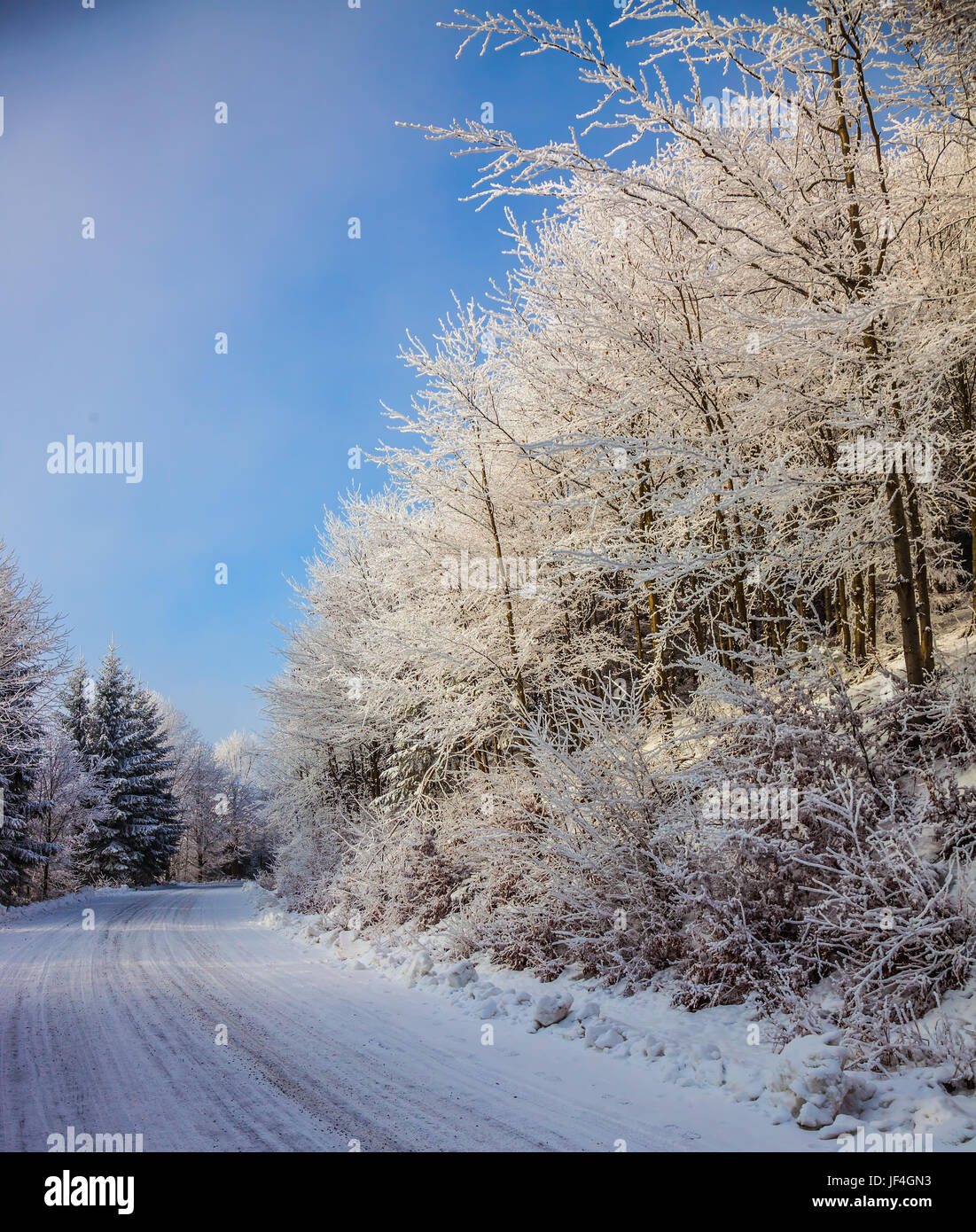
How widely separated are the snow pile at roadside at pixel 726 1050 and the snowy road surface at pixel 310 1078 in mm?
160

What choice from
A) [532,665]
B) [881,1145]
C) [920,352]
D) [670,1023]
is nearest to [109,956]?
[532,665]

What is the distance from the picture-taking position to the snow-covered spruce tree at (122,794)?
30.7 m

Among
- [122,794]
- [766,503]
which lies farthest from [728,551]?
[122,794]

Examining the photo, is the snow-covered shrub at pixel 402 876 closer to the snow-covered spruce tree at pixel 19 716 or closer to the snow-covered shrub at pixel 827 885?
the snow-covered shrub at pixel 827 885

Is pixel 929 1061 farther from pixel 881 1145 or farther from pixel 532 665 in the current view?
pixel 532 665

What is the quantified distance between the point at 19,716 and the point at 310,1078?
54.5 feet

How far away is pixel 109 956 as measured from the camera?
10078mm

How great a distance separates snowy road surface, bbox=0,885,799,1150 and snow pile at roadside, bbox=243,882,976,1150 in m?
0.16

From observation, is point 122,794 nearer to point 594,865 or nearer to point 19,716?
point 19,716

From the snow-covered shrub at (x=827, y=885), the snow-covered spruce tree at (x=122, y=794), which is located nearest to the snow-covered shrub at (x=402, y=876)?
the snow-covered shrub at (x=827, y=885)

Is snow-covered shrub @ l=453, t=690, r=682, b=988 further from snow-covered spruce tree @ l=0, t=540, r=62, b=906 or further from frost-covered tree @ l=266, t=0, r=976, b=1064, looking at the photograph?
snow-covered spruce tree @ l=0, t=540, r=62, b=906

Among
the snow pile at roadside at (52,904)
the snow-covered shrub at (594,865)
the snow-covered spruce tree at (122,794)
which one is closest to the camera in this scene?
the snow-covered shrub at (594,865)

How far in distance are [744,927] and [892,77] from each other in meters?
7.36

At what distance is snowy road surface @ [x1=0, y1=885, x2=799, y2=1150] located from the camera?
3678 millimetres
